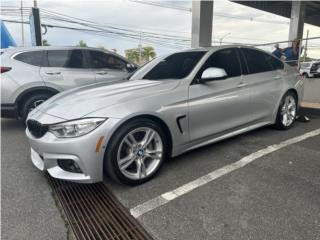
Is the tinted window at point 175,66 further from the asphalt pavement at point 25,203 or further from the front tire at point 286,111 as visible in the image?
the asphalt pavement at point 25,203

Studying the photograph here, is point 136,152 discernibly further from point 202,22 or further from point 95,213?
point 202,22

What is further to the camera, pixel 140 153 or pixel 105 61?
pixel 105 61

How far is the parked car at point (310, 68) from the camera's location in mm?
8054

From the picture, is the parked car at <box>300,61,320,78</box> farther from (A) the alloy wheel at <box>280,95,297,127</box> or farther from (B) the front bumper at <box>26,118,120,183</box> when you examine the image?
(B) the front bumper at <box>26,118,120,183</box>

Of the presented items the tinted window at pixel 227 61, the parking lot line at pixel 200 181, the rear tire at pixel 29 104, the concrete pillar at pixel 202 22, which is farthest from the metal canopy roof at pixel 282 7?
the parking lot line at pixel 200 181

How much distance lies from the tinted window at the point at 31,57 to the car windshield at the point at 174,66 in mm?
2662

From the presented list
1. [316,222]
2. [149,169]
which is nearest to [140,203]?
[149,169]

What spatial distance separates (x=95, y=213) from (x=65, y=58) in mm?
4194

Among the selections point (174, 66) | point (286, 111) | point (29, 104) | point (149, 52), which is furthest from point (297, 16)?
point (149, 52)

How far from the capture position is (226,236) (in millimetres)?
2096

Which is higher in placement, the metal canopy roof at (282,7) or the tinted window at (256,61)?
the metal canopy roof at (282,7)

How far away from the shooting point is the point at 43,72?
5449 mm

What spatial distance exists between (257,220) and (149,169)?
1.26m

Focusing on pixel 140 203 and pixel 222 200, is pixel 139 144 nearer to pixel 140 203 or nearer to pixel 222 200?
pixel 140 203
